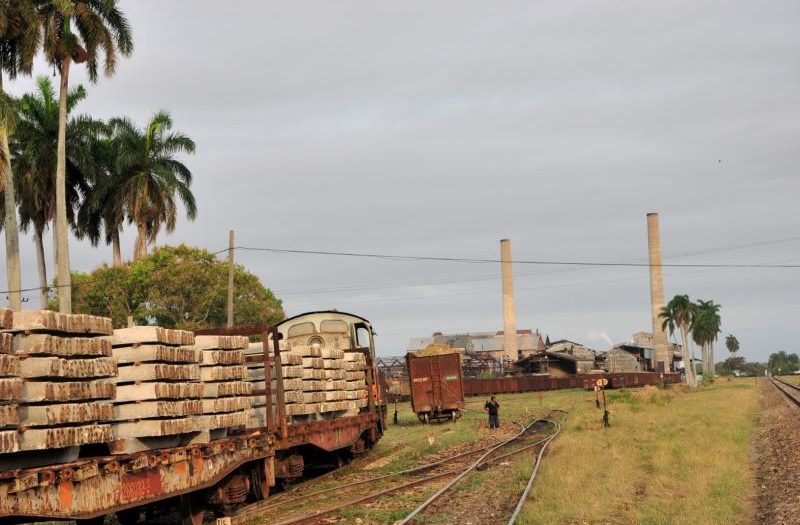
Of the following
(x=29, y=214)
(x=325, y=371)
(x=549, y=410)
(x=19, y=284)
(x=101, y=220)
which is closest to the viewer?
(x=325, y=371)

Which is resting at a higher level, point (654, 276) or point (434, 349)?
point (654, 276)

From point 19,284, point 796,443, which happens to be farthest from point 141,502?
point 19,284

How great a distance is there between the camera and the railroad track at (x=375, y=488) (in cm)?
1334

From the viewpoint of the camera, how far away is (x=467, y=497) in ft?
48.6

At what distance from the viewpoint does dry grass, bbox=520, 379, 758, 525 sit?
1279 centimetres

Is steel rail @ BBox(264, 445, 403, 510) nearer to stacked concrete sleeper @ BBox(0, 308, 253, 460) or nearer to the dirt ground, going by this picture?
stacked concrete sleeper @ BBox(0, 308, 253, 460)

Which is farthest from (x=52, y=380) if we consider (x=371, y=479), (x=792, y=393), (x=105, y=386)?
(x=792, y=393)

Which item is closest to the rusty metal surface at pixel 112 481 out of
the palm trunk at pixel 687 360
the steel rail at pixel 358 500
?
the steel rail at pixel 358 500

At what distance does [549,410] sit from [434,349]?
6433 millimetres

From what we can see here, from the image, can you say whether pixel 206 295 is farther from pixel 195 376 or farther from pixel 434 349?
pixel 195 376

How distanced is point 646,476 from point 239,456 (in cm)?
840

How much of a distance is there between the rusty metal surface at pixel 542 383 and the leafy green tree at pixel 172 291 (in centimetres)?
1863

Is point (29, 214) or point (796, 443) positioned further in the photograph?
point (29, 214)

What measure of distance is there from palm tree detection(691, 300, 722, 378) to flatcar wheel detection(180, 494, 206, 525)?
12067 centimetres
